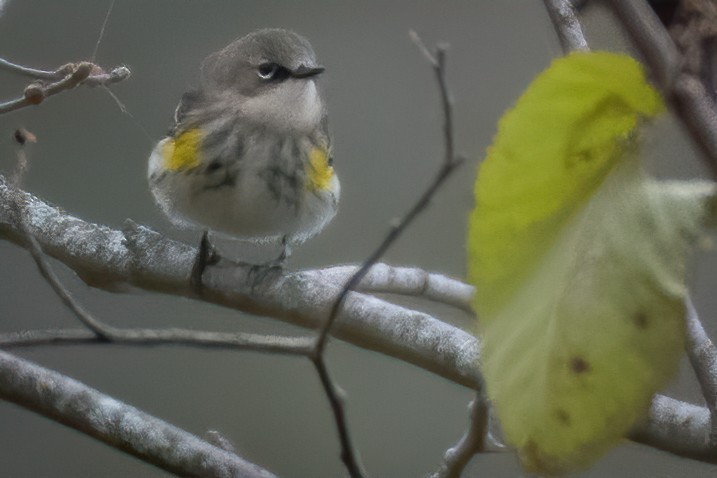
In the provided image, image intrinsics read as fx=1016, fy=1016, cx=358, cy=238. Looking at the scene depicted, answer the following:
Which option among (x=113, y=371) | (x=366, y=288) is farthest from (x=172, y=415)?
(x=366, y=288)

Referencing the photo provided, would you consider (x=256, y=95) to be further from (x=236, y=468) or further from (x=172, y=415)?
(x=172, y=415)

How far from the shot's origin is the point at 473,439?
84cm

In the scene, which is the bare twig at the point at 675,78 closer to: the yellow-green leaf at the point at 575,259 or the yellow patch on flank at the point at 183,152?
the yellow-green leaf at the point at 575,259

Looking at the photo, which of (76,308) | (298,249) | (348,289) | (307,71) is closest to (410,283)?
(307,71)

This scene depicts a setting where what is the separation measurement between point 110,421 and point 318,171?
2.75 ft

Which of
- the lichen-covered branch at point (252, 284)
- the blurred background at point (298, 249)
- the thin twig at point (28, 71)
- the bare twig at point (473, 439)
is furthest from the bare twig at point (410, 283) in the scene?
the blurred background at point (298, 249)

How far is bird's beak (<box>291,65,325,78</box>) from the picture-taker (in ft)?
6.17

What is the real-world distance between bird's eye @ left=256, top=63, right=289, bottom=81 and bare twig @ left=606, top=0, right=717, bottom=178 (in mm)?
1712

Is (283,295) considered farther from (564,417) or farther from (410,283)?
(564,417)

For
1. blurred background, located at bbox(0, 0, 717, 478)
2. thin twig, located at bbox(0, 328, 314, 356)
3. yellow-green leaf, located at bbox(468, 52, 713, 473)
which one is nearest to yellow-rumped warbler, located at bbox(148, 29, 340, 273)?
thin twig, located at bbox(0, 328, 314, 356)

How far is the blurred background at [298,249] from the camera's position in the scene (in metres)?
3.82

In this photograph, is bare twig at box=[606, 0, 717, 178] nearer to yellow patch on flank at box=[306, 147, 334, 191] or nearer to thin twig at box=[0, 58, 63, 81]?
thin twig at box=[0, 58, 63, 81]

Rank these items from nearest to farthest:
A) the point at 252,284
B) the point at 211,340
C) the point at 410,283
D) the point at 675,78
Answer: the point at 675,78
the point at 211,340
the point at 252,284
the point at 410,283

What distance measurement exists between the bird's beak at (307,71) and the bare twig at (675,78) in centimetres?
163
